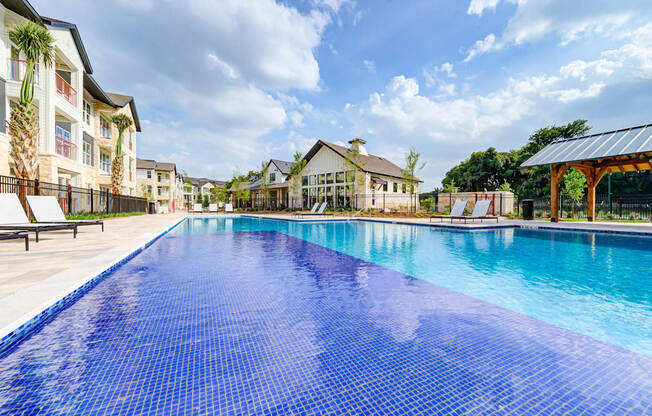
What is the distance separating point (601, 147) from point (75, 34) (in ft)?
91.9

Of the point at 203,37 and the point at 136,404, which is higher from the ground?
the point at 203,37

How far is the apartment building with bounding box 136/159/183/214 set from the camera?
37656 millimetres

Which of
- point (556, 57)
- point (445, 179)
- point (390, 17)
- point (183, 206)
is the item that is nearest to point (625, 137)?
point (556, 57)

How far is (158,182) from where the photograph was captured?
4081 centimetres

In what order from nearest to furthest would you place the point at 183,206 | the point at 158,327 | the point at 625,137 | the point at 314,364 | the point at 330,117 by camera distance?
1. the point at 314,364
2. the point at 158,327
3. the point at 625,137
4. the point at 330,117
5. the point at 183,206

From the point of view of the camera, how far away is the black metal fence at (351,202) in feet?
83.7

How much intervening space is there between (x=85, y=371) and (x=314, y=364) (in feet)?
5.45

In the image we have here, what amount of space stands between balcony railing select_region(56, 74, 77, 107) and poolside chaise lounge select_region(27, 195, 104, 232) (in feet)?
33.9

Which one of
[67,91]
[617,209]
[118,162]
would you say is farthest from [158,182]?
[617,209]

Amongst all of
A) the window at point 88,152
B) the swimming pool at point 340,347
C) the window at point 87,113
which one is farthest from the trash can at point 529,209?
the window at point 87,113

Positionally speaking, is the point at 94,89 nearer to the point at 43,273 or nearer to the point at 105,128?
the point at 105,128

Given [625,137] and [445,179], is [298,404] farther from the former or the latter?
[445,179]

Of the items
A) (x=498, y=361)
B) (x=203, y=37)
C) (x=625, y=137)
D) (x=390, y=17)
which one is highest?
(x=390, y=17)

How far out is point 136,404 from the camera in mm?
1604
